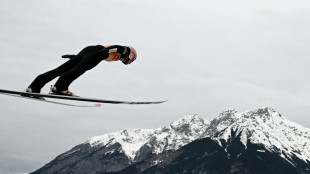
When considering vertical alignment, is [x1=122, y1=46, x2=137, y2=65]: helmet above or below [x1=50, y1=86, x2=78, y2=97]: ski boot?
above

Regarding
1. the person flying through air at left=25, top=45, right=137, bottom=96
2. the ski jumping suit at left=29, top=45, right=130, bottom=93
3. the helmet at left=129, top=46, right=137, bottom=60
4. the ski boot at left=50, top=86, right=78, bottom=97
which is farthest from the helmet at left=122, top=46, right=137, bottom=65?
the ski boot at left=50, top=86, right=78, bottom=97

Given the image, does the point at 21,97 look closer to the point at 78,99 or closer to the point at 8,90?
the point at 8,90

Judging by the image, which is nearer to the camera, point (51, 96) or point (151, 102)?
point (51, 96)

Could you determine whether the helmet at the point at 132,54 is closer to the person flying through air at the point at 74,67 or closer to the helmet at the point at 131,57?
the helmet at the point at 131,57

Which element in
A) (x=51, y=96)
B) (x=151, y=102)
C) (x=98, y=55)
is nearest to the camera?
(x=51, y=96)

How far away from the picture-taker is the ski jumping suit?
14500mm

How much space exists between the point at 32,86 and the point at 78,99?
1.68m

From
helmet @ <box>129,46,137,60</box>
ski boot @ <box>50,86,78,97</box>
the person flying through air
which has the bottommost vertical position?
ski boot @ <box>50,86,78,97</box>

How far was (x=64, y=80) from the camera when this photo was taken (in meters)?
14.5

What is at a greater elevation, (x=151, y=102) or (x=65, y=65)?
(x=65, y=65)

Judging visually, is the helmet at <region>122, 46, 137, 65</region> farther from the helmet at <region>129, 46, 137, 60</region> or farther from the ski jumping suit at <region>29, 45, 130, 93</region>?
the ski jumping suit at <region>29, 45, 130, 93</region>

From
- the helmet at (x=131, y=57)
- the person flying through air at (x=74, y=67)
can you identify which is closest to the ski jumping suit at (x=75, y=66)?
the person flying through air at (x=74, y=67)

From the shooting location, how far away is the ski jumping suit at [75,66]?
14.5 metres

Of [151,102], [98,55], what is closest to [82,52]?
[98,55]
